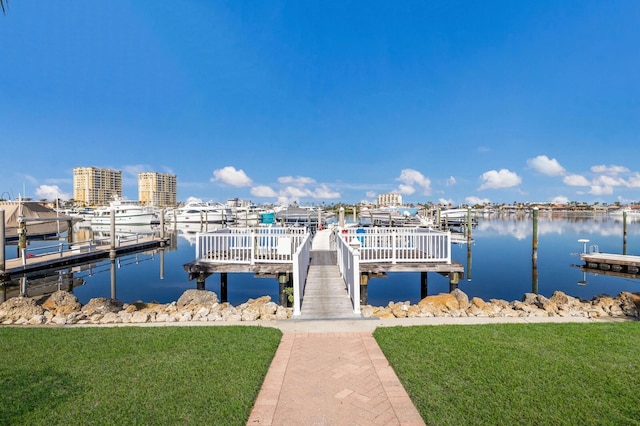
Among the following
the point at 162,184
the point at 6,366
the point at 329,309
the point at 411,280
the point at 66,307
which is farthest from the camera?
the point at 162,184

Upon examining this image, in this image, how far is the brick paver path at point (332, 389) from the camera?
361 cm

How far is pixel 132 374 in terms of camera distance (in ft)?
14.8

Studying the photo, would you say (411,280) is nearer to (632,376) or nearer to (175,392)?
(632,376)

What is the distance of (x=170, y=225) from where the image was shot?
5809cm

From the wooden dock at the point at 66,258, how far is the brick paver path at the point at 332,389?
1755cm

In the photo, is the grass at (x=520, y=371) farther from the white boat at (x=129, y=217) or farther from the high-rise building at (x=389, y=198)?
the high-rise building at (x=389, y=198)

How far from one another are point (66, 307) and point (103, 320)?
4.07 metres

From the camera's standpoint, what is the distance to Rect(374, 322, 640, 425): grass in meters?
3.59

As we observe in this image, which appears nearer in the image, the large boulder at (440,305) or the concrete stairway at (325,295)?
the concrete stairway at (325,295)

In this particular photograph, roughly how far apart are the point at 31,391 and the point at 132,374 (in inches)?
40.5

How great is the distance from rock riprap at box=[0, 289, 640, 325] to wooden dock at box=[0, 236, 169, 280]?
Answer: 21.8 ft

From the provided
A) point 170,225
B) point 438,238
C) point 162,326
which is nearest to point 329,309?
point 162,326

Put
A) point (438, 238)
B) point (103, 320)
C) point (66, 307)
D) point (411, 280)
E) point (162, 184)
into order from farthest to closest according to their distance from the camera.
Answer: point (162, 184), point (411, 280), point (438, 238), point (66, 307), point (103, 320)

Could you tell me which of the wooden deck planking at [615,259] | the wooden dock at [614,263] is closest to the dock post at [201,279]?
the wooden dock at [614,263]
